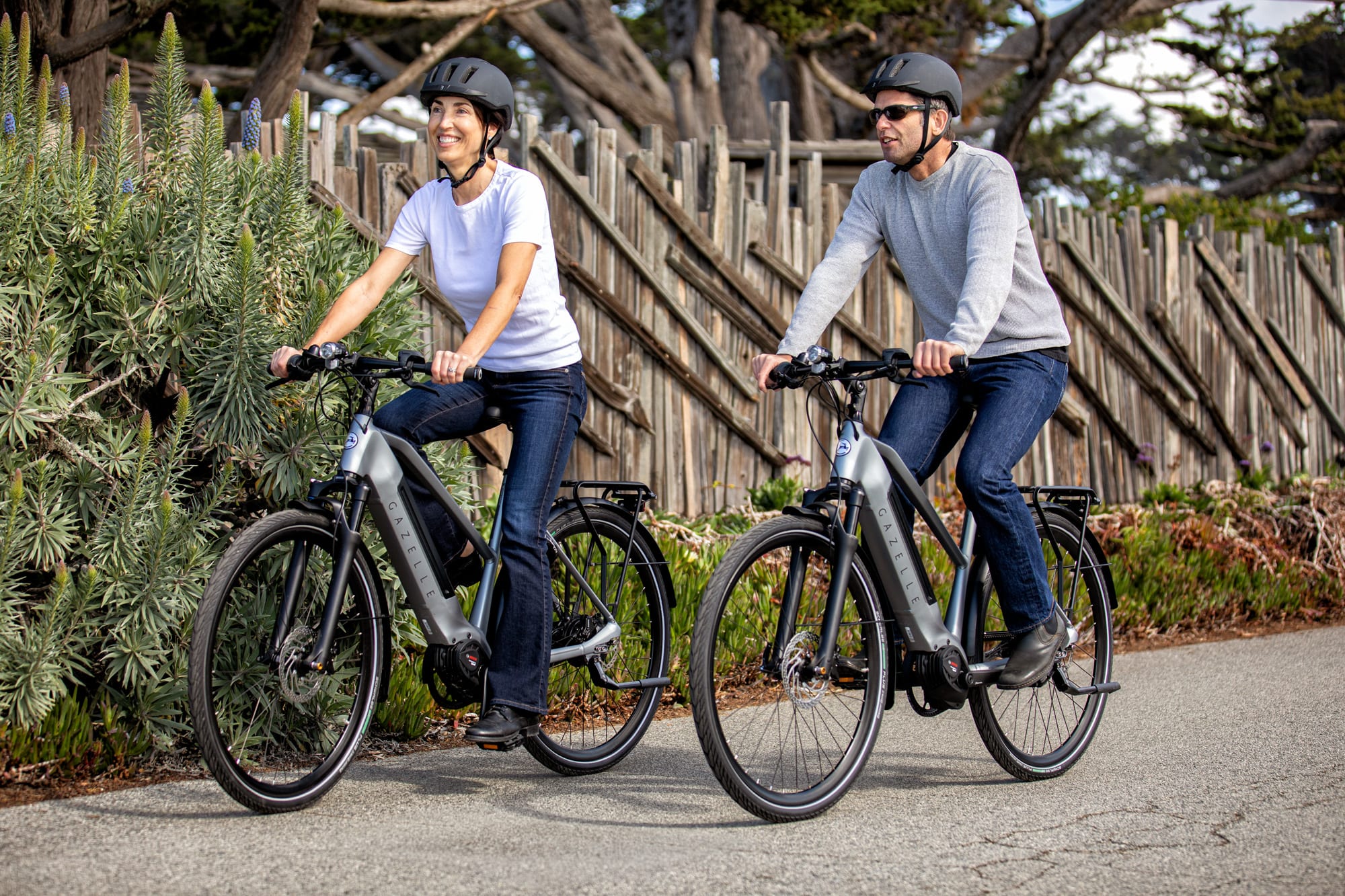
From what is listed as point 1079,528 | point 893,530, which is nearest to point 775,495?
point 1079,528

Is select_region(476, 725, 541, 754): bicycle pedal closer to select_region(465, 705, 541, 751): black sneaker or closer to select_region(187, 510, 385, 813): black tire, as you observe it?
select_region(465, 705, 541, 751): black sneaker

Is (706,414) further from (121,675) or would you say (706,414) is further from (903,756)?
(121,675)

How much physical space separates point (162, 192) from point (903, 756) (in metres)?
2.99

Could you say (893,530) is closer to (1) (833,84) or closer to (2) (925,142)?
(2) (925,142)

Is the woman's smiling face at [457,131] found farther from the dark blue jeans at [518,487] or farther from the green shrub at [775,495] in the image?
the green shrub at [775,495]

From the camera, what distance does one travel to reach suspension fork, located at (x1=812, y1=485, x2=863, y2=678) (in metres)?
3.81

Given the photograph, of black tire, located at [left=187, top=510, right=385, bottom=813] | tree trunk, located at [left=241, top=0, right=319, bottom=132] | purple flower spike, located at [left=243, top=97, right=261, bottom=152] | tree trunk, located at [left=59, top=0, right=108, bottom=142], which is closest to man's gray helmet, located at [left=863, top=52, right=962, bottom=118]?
black tire, located at [left=187, top=510, right=385, bottom=813]

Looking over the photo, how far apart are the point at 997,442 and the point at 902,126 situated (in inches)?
39.1

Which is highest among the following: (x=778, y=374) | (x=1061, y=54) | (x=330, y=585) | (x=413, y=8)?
(x=1061, y=54)

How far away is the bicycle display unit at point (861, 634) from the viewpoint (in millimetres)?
3766

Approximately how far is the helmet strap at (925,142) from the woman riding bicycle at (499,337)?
3.71 ft

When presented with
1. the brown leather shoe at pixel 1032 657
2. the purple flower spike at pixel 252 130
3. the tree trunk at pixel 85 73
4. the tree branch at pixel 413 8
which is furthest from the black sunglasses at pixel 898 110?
the tree branch at pixel 413 8

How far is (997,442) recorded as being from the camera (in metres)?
4.17

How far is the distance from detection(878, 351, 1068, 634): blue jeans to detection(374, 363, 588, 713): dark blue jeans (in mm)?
1021
